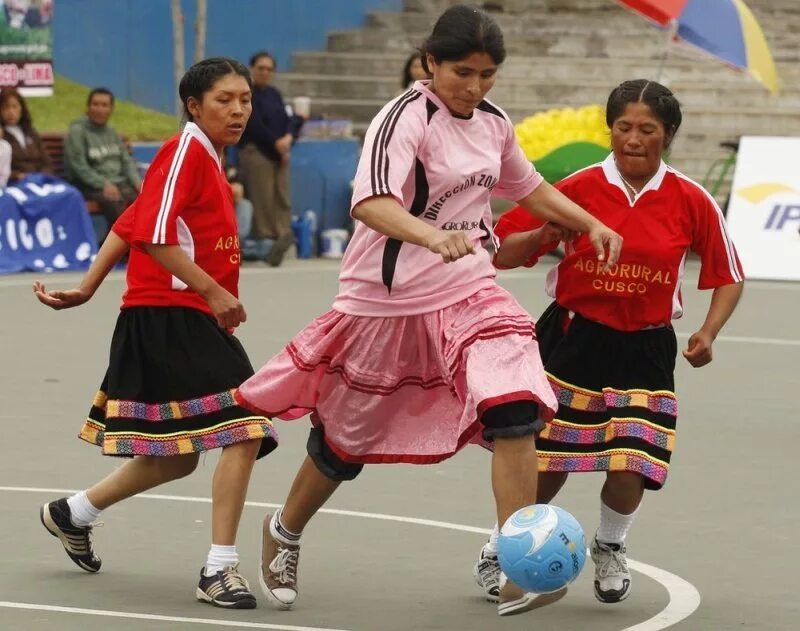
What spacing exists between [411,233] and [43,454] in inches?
149

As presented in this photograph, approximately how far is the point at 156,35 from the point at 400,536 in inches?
677

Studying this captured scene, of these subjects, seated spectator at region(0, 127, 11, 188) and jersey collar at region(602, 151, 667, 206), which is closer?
jersey collar at region(602, 151, 667, 206)

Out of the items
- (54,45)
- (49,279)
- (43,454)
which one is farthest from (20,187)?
(43,454)

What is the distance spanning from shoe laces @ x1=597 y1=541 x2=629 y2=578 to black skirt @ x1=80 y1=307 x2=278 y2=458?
42.4 inches

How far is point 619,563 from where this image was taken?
245 inches

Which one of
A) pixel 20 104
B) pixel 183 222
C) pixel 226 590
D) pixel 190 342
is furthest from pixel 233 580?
pixel 20 104

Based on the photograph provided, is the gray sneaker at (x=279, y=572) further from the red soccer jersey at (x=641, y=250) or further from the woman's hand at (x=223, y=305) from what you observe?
the red soccer jersey at (x=641, y=250)

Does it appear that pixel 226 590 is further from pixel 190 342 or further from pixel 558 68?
pixel 558 68

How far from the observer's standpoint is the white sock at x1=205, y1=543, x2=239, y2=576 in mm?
6125

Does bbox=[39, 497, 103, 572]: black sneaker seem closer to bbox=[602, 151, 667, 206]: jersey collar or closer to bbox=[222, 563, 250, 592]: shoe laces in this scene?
bbox=[222, 563, 250, 592]: shoe laces

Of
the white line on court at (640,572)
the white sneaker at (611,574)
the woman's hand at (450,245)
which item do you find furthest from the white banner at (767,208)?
the woman's hand at (450,245)

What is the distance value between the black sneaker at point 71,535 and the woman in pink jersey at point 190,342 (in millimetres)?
212

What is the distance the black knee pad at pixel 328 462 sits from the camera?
20.2 feet

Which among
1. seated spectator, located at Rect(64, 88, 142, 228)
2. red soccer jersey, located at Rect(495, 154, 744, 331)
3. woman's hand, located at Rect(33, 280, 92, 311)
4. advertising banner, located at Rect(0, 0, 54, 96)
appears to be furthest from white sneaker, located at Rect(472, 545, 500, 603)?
advertising banner, located at Rect(0, 0, 54, 96)
